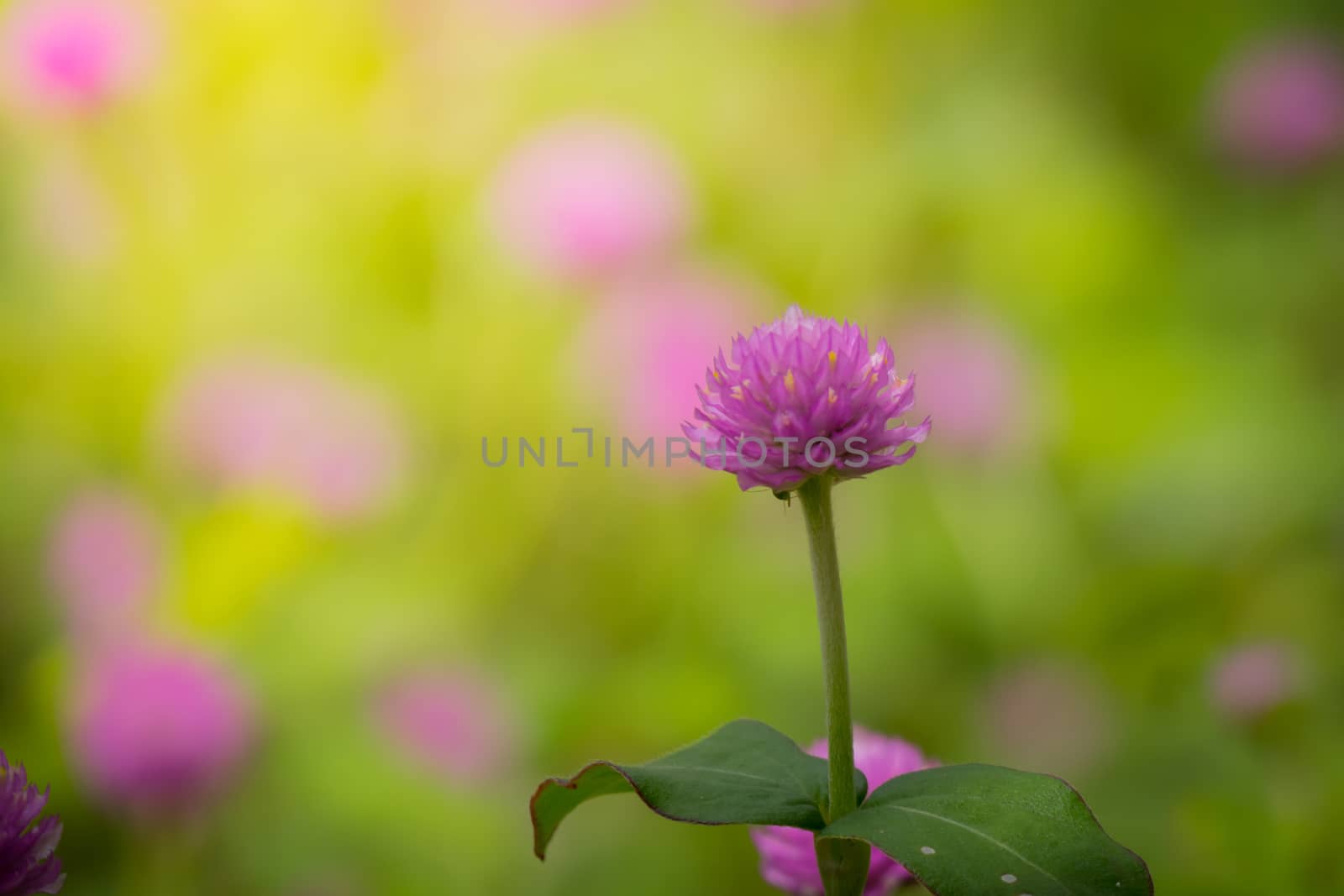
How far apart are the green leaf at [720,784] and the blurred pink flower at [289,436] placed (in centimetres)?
88

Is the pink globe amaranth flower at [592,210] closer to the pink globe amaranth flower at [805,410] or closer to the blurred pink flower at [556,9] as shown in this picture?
the blurred pink flower at [556,9]

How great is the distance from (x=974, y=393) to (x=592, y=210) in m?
0.44

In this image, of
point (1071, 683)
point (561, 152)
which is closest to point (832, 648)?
point (1071, 683)

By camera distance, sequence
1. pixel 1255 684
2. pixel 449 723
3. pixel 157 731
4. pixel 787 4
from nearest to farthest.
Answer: pixel 1255 684 < pixel 157 731 < pixel 449 723 < pixel 787 4

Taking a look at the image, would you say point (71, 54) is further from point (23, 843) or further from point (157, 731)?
point (23, 843)

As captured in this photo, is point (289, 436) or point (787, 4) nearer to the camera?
point (289, 436)

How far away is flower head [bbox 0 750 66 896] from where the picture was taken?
0.29 metres

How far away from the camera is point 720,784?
33 centimetres

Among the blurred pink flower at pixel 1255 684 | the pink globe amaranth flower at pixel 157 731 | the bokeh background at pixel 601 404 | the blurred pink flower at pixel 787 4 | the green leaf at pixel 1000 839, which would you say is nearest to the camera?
the green leaf at pixel 1000 839

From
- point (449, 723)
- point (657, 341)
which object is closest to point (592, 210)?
point (657, 341)

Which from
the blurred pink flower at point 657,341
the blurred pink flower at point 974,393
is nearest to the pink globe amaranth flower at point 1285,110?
the blurred pink flower at point 974,393

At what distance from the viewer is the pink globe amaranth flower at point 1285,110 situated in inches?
57.9

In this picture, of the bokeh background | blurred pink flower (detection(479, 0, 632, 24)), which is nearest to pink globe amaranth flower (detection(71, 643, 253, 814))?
the bokeh background

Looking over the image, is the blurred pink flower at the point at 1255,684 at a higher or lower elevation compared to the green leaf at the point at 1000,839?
lower
